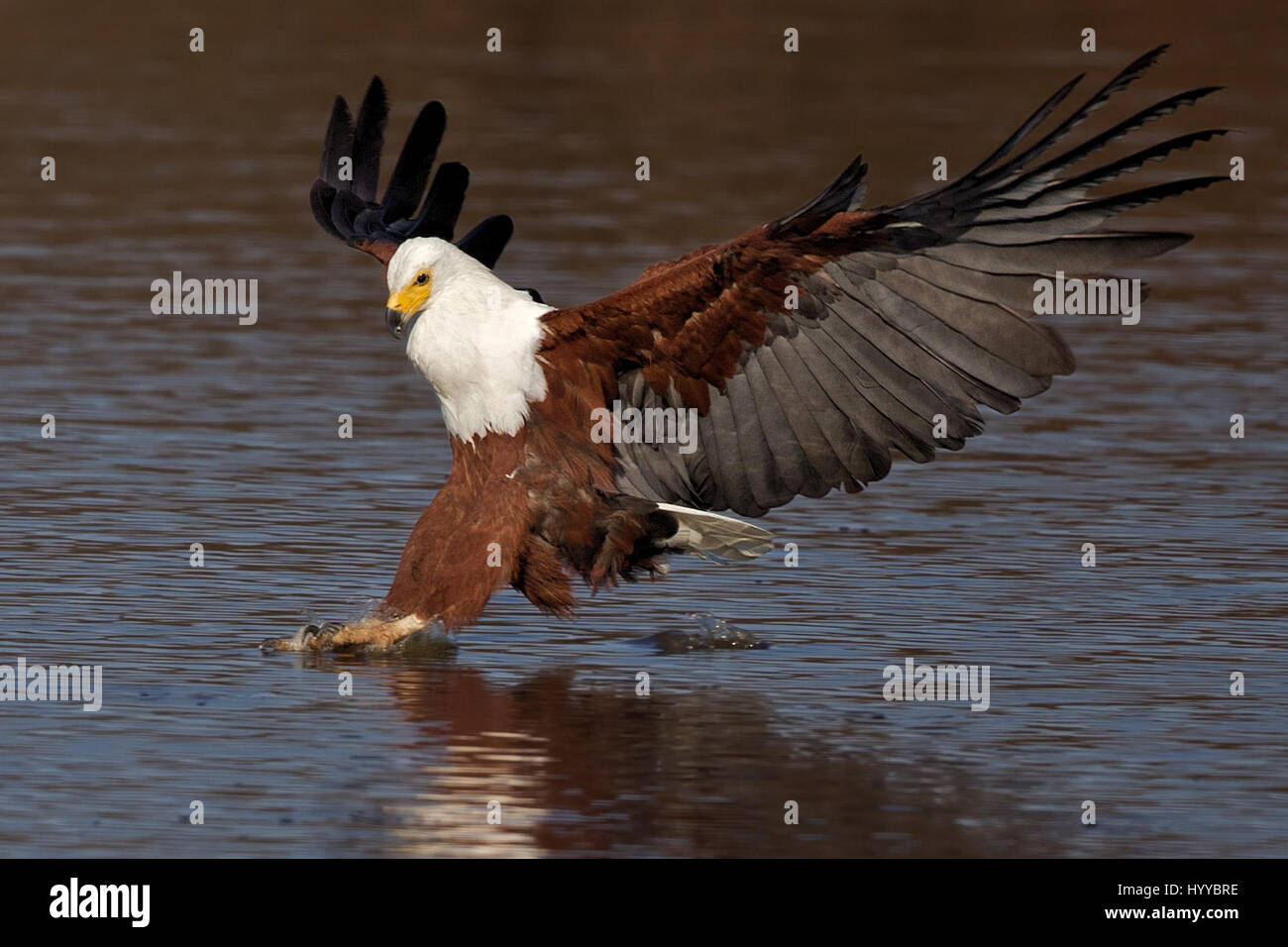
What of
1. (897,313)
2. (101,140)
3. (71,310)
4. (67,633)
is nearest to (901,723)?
(897,313)

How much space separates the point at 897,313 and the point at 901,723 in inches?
59.0

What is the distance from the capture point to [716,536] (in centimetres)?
905

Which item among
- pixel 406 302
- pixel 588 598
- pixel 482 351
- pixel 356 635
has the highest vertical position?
pixel 406 302

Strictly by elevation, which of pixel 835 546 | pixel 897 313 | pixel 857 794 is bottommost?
pixel 857 794

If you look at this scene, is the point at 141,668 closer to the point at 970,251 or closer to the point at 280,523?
the point at 280,523

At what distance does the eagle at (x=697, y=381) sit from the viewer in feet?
28.1

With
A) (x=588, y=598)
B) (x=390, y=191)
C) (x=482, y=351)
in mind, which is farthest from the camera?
(x=390, y=191)

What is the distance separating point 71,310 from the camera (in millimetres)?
15422

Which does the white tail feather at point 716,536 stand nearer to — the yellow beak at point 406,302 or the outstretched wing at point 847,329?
the outstretched wing at point 847,329

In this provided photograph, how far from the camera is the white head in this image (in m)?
8.89

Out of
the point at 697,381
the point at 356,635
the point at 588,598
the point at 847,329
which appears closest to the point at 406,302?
the point at 697,381

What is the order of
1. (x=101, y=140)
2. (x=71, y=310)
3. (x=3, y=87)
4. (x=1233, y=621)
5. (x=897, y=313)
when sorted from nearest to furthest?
(x=897, y=313), (x=1233, y=621), (x=71, y=310), (x=101, y=140), (x=3, y=87)

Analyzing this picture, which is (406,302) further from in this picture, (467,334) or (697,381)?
(697,381)

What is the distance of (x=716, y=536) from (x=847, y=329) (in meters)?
0.89
